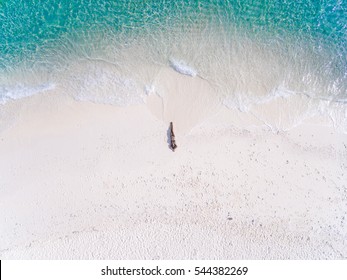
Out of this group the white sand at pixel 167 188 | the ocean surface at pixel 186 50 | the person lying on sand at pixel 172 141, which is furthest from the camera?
the ocean surface at pixel 186 50

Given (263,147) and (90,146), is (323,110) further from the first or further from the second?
(90,146)

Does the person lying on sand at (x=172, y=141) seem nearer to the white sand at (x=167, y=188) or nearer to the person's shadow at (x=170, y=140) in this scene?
the person's shadow at (x=170, y=140)

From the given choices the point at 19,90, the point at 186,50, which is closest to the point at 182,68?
the point at 186,50

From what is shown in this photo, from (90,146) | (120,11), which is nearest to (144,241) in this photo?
(90,146)

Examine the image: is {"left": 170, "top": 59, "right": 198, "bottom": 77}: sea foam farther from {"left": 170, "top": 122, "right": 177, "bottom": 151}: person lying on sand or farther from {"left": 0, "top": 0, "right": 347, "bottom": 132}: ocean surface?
{"left": 170, "top": 122, "right": 177, "bottom": 151}: person lying on sand

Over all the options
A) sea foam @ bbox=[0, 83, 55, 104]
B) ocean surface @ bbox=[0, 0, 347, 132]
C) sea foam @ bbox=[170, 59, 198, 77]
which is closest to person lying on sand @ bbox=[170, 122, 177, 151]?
ocean surface @ bbox=[0, 0, 347, 132]

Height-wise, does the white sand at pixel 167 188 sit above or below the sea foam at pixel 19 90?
below

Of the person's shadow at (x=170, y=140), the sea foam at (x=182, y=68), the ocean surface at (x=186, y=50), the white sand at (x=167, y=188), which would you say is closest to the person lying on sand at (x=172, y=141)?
the person's shadow at (x=170, y=140)
